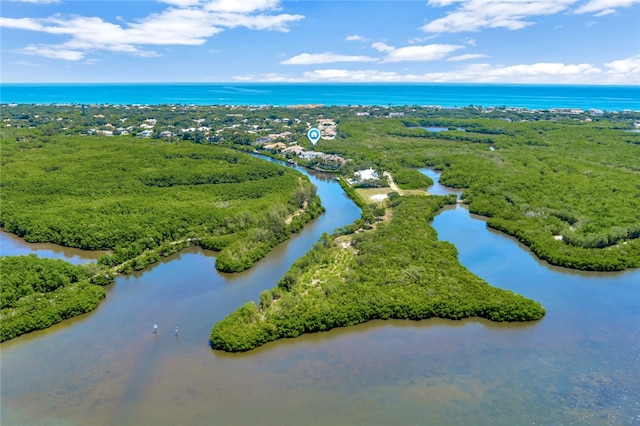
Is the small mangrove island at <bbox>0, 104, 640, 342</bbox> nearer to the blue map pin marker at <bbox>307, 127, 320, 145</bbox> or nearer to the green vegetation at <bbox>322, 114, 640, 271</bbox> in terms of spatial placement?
the green vegetation at <bbox>322, 114, 640, 271</bbox>

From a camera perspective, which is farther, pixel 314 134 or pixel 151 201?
pixel 314 134

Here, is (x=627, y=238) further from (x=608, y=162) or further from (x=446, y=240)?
(x=608, y=162)

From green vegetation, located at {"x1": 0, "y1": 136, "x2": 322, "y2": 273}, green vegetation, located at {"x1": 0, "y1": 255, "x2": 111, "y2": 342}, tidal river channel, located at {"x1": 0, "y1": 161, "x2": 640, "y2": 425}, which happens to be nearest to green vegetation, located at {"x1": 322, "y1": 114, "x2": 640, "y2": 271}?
tidal river channel, located at {"x1": 0, "y1": 161, "x2": 640, "y2": 425}

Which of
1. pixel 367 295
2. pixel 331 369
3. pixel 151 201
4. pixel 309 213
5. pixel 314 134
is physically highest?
pixel 314 134

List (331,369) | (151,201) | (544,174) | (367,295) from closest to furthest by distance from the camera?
1. (331,369)
2. (367,295)
3. (151,201)
4. (544,174)

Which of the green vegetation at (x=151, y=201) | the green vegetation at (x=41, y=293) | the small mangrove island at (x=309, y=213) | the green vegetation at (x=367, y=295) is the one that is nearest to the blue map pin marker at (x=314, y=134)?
the small mangrove island at (x=309, y=213)

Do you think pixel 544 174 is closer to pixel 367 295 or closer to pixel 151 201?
pixel 367 295

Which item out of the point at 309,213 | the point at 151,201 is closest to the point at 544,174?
the point at 309,213
